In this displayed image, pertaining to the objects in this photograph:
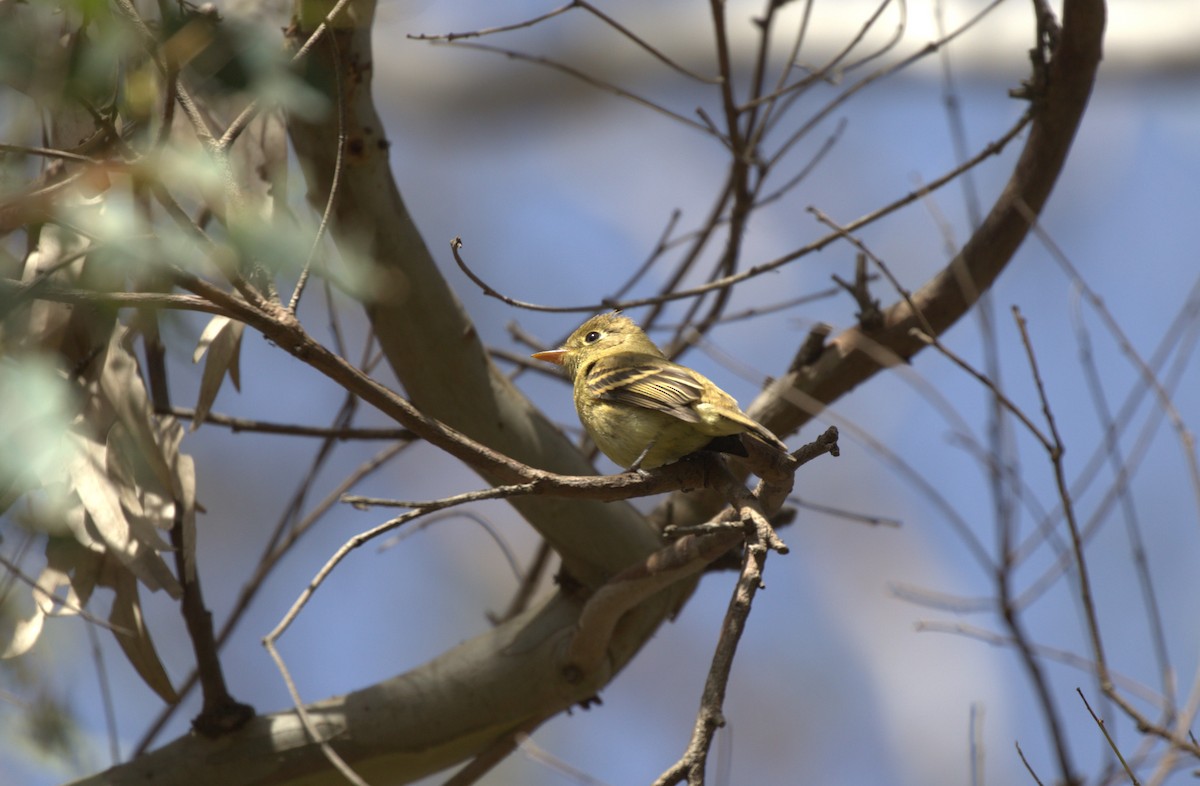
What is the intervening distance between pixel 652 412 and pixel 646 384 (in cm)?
18

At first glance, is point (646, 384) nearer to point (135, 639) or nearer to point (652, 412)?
point (652, 412)

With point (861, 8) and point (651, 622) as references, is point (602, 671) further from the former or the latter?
point (861, 8)

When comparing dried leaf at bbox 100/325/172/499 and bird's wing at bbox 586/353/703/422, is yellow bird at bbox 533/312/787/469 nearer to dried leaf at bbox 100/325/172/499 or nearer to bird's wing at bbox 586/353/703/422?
bird's wing at bbox 586/353/703/422

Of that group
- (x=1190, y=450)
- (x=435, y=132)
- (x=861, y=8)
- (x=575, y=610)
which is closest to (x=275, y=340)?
(x=575, y=610)

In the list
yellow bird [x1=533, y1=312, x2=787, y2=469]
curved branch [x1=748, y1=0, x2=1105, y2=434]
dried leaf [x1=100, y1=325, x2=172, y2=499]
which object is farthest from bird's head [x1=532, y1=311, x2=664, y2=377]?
dried leaf [x1=100, y1=325, x2=172, y2=499]

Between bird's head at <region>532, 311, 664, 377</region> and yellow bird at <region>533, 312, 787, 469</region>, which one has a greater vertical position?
bird's head at <region>532, 311, 664, 377</region>

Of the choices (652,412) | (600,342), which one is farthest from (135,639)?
(600,342)

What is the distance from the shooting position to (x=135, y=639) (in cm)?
333

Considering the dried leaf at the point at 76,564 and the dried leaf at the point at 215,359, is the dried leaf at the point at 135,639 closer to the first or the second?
the dried leaf at the point at 76,564

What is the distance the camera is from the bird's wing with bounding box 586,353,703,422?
121 inches

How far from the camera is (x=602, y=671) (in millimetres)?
3850

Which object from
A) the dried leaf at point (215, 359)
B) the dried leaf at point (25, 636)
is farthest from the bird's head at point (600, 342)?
the dried leaf at point (25, 636)

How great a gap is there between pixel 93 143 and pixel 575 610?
209 cm

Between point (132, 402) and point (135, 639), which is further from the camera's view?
point (132, 402)
